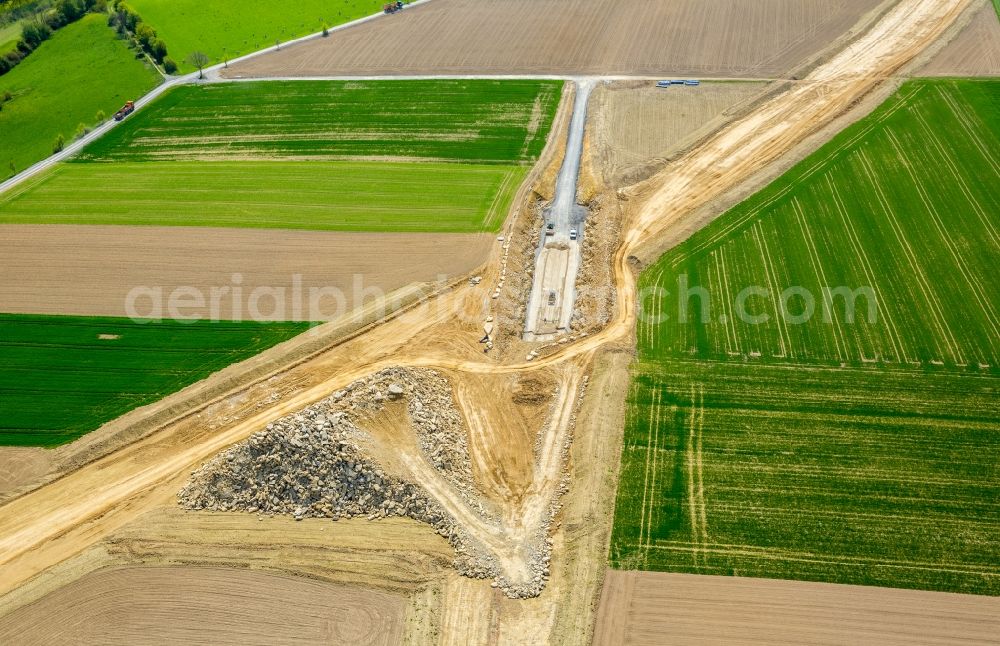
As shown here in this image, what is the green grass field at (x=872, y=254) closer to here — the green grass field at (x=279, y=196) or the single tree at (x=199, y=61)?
the green grass field at (x=279, y=196)

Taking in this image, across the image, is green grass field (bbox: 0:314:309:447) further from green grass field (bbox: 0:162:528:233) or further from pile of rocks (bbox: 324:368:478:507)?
green grass field (bbox: 0:162:528:233)

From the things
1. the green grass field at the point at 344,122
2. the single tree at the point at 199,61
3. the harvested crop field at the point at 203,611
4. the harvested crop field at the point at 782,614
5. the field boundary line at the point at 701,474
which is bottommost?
the harvested crop field at the point at 203,611

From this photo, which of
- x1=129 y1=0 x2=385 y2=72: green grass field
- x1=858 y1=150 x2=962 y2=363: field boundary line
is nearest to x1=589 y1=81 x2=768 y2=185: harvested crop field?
x1=858 y1=150 x2=962 y2=363: field boundary line

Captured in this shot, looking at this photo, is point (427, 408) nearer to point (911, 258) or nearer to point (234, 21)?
point (911, 258)

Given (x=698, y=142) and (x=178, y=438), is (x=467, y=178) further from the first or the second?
(x=178, y=438)

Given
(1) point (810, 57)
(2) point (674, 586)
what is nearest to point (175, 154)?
(2) point (674, 586)

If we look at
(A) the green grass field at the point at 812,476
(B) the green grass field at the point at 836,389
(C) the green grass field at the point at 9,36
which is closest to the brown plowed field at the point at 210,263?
(B) the green grass field at the point at 836,389
